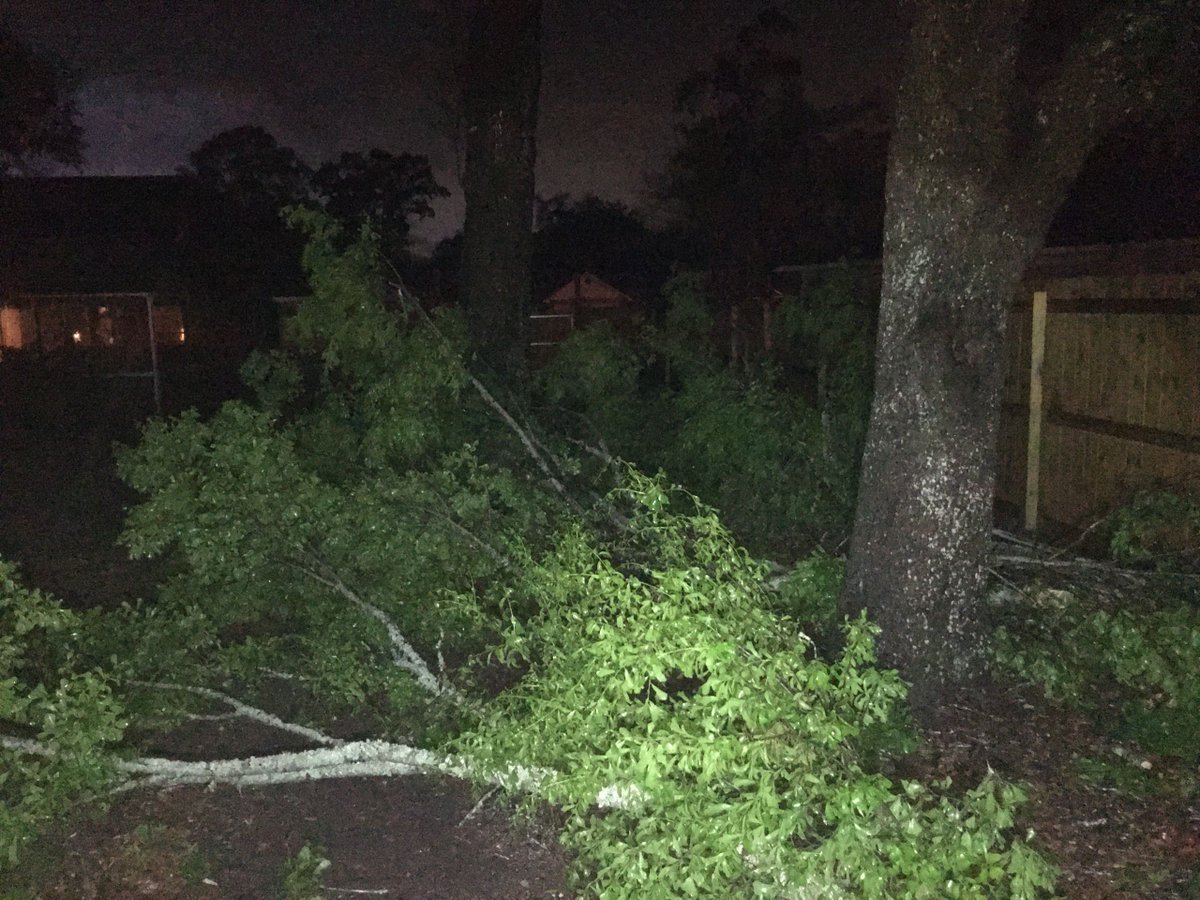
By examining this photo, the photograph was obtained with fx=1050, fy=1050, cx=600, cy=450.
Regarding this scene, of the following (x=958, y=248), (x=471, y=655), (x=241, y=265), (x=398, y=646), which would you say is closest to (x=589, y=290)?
(x=241, y=265)

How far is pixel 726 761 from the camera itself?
3.15 meters

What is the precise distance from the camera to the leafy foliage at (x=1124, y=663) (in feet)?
14.2

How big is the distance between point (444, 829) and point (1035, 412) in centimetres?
503

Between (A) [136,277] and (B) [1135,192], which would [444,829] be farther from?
(A) [136,277]

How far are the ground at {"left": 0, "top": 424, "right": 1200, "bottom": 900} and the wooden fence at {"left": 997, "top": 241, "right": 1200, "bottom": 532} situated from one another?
1.89 metres

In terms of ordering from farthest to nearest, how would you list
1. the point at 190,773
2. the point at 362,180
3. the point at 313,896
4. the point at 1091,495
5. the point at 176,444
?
the point at 362,180
the point at 1091,495
the point at 176,444
the point at 190,773
the point at 313,896

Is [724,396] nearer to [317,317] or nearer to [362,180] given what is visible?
[317,317]

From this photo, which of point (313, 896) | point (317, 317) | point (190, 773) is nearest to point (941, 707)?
point (313, 896)

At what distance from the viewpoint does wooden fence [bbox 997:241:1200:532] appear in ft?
19.6

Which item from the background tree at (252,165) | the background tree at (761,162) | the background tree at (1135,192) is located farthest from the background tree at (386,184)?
the background tree at (1135,192)

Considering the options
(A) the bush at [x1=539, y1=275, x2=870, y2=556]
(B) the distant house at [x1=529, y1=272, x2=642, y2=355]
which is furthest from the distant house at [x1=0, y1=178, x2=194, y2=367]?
(A) the bush at [x1=539, y1=275, x2=870, y2=556]

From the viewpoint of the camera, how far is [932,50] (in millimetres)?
4438

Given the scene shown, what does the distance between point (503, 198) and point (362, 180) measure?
97.7ft

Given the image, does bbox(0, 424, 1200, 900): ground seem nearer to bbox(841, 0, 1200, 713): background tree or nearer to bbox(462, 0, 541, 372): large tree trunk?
bbox(841, 0, 1200, 713): background tree
